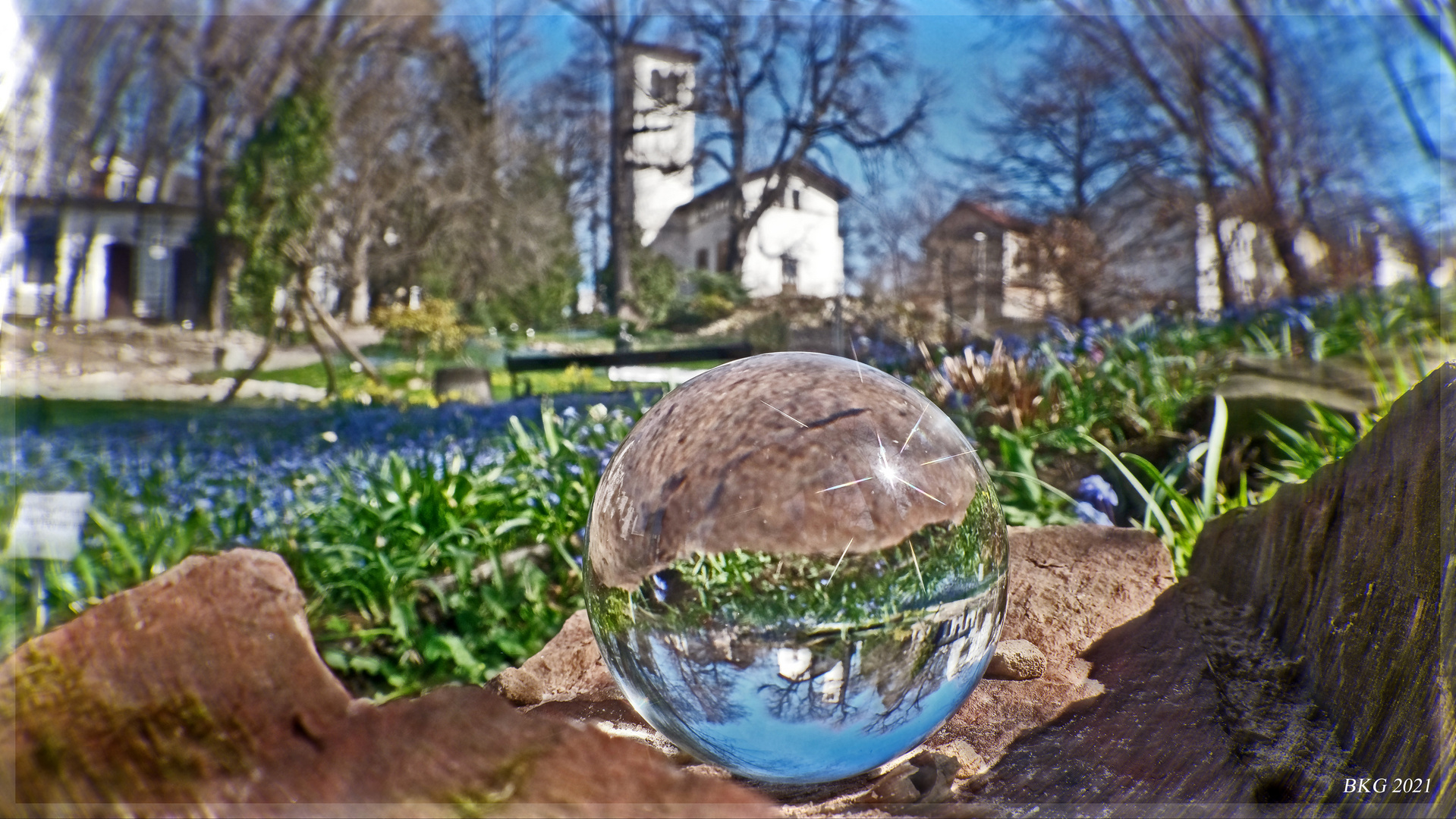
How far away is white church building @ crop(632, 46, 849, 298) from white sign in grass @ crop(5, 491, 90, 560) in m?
3.26

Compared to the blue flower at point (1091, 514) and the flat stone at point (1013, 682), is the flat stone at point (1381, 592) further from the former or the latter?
the blue flower at point (1091, 514)

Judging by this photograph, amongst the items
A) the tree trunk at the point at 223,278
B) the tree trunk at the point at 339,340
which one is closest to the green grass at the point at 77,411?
the tree trunk at the point at 223,278

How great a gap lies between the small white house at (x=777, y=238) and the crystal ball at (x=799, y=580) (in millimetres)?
3909

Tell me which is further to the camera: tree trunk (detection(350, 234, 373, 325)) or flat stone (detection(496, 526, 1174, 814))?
tree trunk (detection(350, 234, 373, 325))

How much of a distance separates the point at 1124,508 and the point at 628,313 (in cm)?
323

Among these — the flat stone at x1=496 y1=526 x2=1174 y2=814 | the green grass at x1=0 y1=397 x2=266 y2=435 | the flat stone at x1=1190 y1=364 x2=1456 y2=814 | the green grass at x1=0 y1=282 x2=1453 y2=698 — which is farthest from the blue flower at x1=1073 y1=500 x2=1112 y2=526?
the green grass at x1=0 y1=397 x2=266 y2=435

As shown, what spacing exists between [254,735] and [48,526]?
3.00m

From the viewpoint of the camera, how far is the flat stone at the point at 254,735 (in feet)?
3.69

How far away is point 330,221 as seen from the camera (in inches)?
182

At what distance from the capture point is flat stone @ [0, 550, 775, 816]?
1.12 metres

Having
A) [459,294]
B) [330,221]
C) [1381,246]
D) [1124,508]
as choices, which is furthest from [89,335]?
[1381,246]

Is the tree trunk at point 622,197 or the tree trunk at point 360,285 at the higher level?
the tree trunk at point 622,197

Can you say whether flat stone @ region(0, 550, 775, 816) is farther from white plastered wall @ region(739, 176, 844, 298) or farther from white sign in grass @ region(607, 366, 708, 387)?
white plastered wall @ region(739, 176, 844, 298)

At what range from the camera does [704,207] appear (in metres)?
5.09
